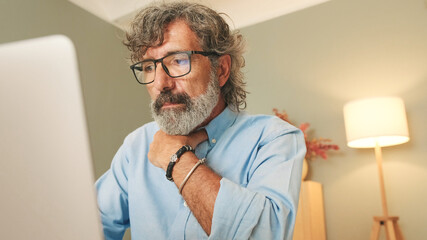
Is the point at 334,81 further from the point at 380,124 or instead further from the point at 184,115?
the point at 184,115

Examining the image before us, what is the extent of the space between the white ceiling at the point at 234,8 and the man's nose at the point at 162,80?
2127 mm

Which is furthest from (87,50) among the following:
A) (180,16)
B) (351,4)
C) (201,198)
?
(201,198)

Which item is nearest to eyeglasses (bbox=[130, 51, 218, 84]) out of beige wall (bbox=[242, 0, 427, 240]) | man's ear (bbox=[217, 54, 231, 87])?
man's ear (bbox=[217, 54, 231, 87])

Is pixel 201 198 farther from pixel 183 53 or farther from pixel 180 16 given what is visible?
pixel 180 16

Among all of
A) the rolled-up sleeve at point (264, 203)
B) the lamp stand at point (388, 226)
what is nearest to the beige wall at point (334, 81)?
the lamp stand at point (388, 226)

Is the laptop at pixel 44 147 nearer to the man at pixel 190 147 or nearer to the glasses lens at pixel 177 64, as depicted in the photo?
the man at pixel 190 147

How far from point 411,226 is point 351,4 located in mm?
1830

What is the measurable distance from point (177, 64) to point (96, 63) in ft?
6.63

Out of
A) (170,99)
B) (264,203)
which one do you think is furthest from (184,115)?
(264,203)

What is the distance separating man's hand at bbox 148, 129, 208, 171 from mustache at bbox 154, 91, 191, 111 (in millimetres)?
89

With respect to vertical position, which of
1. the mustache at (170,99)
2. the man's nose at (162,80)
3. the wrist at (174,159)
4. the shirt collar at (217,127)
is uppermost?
the man's nose at (162,80)

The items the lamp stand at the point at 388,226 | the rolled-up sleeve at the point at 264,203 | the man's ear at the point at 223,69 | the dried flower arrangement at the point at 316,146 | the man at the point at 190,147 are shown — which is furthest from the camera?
the dried flower arrangement at the point at 316,146

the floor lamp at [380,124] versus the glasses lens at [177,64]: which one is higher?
the glasses lens at [177,64]

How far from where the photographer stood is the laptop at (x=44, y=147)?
1.02ft
